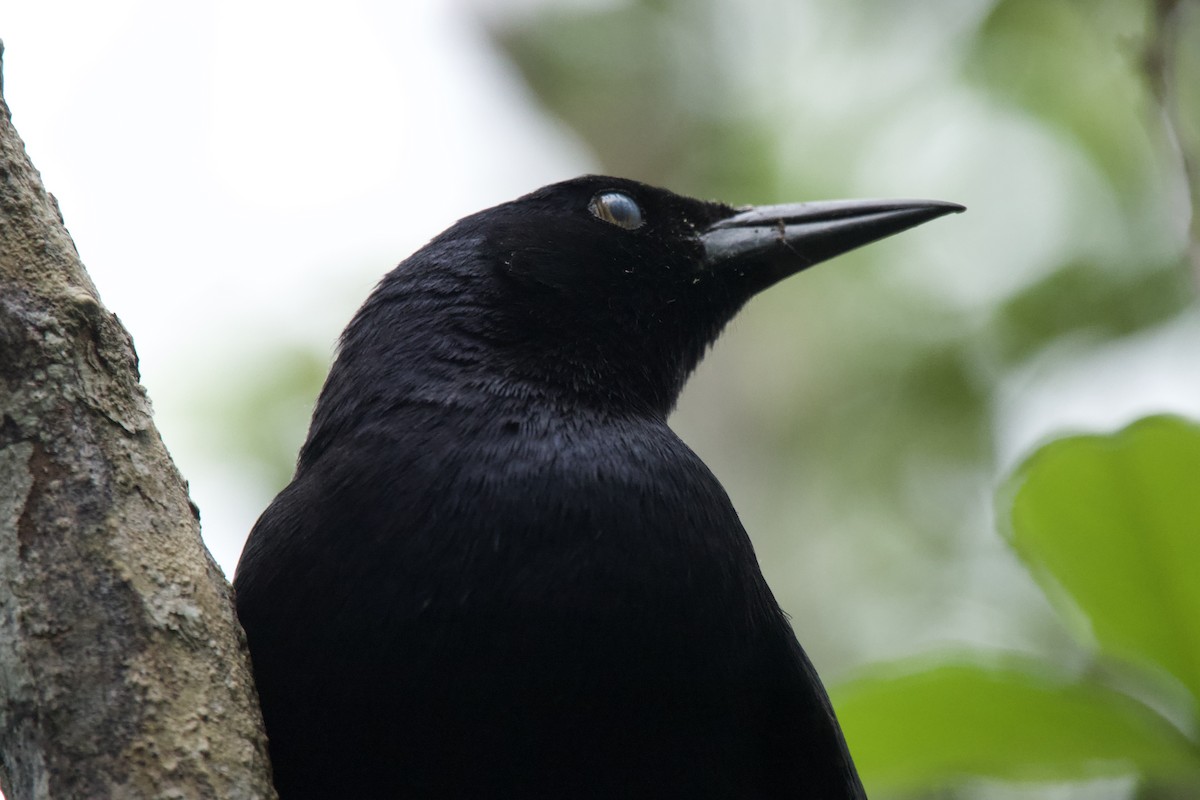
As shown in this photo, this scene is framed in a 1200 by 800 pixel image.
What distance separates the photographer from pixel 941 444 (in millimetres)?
8359

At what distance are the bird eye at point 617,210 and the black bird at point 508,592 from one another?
0.45m

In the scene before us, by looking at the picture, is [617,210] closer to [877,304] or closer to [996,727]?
[996,727]

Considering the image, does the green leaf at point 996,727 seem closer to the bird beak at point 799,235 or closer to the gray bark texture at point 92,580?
the bird beak at point 799,235

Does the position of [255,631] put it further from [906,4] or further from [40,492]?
[906,4]

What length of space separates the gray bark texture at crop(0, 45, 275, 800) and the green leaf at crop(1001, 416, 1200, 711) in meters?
1.72

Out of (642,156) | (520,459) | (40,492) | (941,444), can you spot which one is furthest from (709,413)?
(40,492)

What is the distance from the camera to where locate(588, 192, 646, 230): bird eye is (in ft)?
11.6

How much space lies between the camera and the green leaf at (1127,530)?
281 cm

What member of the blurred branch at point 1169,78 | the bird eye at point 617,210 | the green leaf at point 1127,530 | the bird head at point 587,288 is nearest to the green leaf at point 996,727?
the green leaf at point 1127,530

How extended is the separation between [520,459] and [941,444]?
6.19 meters

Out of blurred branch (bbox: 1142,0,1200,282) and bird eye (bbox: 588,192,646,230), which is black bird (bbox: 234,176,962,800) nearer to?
bird eye (bbox: 588,192,646,230)

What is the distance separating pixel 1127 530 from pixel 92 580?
6.63ft

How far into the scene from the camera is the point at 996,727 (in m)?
2.89

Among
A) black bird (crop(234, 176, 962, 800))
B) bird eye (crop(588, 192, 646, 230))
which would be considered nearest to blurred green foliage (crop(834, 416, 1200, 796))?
black bird (crop(234, 176, 962, 800))
